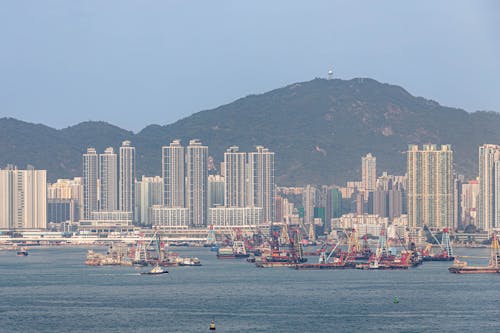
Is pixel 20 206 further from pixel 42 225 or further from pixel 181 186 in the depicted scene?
pixel 181 186

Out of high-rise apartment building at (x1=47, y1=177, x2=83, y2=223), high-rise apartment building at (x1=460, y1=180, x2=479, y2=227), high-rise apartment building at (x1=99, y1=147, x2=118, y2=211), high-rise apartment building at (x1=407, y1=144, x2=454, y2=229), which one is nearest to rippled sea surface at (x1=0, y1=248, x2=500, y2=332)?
high-rise apartment building at (x1=407, y1=144, x2=454, y2=229)

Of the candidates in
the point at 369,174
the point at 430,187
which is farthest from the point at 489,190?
the point at 369,174

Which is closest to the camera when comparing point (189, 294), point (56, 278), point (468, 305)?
point (468, 305)

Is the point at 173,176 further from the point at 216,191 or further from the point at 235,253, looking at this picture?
the point at 235,253

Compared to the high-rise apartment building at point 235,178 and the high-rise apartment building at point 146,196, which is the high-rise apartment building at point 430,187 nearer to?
the high-rise apartment building at point 235,178

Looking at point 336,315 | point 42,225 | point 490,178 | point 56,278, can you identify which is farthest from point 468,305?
point 42,225

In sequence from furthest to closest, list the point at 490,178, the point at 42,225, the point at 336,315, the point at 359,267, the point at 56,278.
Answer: the point at 42,225 < the point at 490,178 < the point at 359,267 < the point at 56,278 < the point at 336,315

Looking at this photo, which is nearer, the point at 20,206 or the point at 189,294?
the point at 189,294

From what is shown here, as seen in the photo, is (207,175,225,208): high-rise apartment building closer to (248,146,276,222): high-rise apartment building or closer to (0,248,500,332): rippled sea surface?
(248,146,276,222): high-rise apartment building
